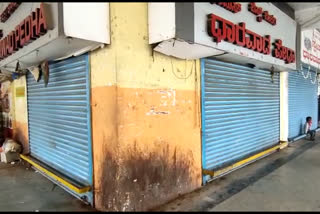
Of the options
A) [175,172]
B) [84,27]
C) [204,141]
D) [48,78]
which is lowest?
[175,172]

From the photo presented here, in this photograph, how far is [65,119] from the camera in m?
3.85

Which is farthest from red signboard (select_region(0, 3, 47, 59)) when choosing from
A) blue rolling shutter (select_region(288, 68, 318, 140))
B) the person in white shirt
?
the person in white shirt

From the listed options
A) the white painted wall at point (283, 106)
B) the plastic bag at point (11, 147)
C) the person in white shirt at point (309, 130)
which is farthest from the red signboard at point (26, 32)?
the person in white shirt at point (309, 130)

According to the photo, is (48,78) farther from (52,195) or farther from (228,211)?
(228,211)

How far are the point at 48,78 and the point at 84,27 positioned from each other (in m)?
2.03

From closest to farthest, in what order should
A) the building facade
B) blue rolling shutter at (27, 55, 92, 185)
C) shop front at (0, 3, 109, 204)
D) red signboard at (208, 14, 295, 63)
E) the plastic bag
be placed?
shop front at (0, 3, 109, 204)
the building facade
red signboard at (208, 14, 295, 63)
blue rolling shutter at (27, 55, 92, 185)
the plastic bag

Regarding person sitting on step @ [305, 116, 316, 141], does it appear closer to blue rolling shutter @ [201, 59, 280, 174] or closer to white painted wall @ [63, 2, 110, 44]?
blue rolling shutter @ [201, 59, 280, 174]

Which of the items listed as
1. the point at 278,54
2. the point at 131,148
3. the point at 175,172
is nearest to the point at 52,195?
the point at 131,148

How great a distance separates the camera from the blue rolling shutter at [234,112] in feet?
13.6

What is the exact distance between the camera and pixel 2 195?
369 cm

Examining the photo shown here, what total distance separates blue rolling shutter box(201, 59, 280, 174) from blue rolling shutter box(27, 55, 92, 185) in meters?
2.03

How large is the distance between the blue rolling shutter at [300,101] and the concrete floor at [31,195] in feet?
24.2

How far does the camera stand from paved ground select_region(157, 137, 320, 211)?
127 inches

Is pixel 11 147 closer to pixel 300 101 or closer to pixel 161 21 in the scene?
pixel 161 21
